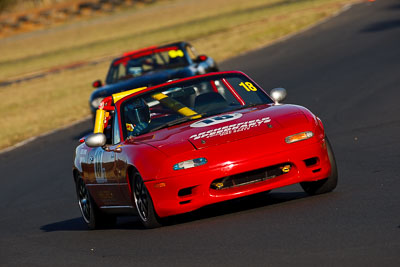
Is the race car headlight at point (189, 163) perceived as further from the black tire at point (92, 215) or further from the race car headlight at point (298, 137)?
the black tire at point (92, 215)

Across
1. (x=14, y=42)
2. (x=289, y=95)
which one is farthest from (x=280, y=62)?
(x=14, y=42)

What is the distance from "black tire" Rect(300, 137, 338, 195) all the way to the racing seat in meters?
1.12

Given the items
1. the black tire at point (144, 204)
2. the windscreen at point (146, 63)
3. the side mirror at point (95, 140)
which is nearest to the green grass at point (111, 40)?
the windscreen at point (146, 63)

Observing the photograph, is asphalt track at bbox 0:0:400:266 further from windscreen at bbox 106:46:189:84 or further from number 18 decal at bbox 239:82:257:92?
windscreen at bbox 106:46:189:84

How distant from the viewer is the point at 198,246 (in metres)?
6.82

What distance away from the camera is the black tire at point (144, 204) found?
316 inches

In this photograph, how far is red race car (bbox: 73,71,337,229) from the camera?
25.5ft

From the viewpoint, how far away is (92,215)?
962 centimetres

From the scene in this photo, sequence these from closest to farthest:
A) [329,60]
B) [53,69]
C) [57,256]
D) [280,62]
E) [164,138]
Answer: [57,256]
[164,138]
[329,60]
[280,62]
[53,69]

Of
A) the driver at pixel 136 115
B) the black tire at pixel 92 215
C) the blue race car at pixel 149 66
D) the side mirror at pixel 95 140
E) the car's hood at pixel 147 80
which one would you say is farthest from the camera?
the blue race car at pixel 149 66

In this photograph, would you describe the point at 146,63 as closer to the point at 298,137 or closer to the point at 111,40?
the point at 298,137

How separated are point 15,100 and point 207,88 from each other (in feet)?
76.6

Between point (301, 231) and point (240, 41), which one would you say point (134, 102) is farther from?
point (240, 41)

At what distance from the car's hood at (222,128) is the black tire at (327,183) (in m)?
0.39
